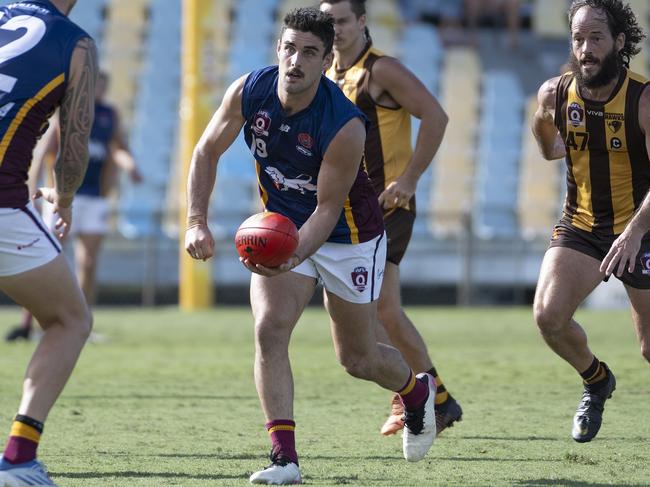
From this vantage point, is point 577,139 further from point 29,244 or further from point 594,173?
point 29,244

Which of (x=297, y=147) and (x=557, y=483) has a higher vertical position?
(x=297, y=147)

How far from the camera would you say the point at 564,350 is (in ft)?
22.3

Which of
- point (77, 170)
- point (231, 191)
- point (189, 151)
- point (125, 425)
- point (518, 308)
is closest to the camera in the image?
point (77, 170)

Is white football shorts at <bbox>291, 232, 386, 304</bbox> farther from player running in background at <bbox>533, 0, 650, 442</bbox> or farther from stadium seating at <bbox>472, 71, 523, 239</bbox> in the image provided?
stadium seating at <bbox>472, 71, 523, 239</bbox>

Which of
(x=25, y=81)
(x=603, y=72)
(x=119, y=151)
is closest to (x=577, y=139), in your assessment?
(x=603, y=72)

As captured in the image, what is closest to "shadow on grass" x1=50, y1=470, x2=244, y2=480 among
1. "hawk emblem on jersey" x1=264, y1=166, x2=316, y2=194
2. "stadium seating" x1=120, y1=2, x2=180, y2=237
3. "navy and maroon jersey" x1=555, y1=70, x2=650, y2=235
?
"hawk emblem on jersey" x1=264, y1=166, x2=316, y2=194

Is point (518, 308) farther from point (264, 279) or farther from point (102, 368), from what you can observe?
point (264, 279)

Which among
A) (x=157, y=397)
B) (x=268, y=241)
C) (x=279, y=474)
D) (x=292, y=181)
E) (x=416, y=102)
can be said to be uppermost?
(x=416, y=102)

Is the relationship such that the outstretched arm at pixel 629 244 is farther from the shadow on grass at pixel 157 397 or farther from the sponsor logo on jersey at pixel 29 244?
the shadow on grass at pixel 157 397

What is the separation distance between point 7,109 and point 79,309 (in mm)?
871

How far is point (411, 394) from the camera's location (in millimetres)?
6367

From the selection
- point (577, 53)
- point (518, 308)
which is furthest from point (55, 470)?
point (518, 308)

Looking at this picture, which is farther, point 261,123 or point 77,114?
point 261,123

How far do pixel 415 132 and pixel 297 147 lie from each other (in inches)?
593
